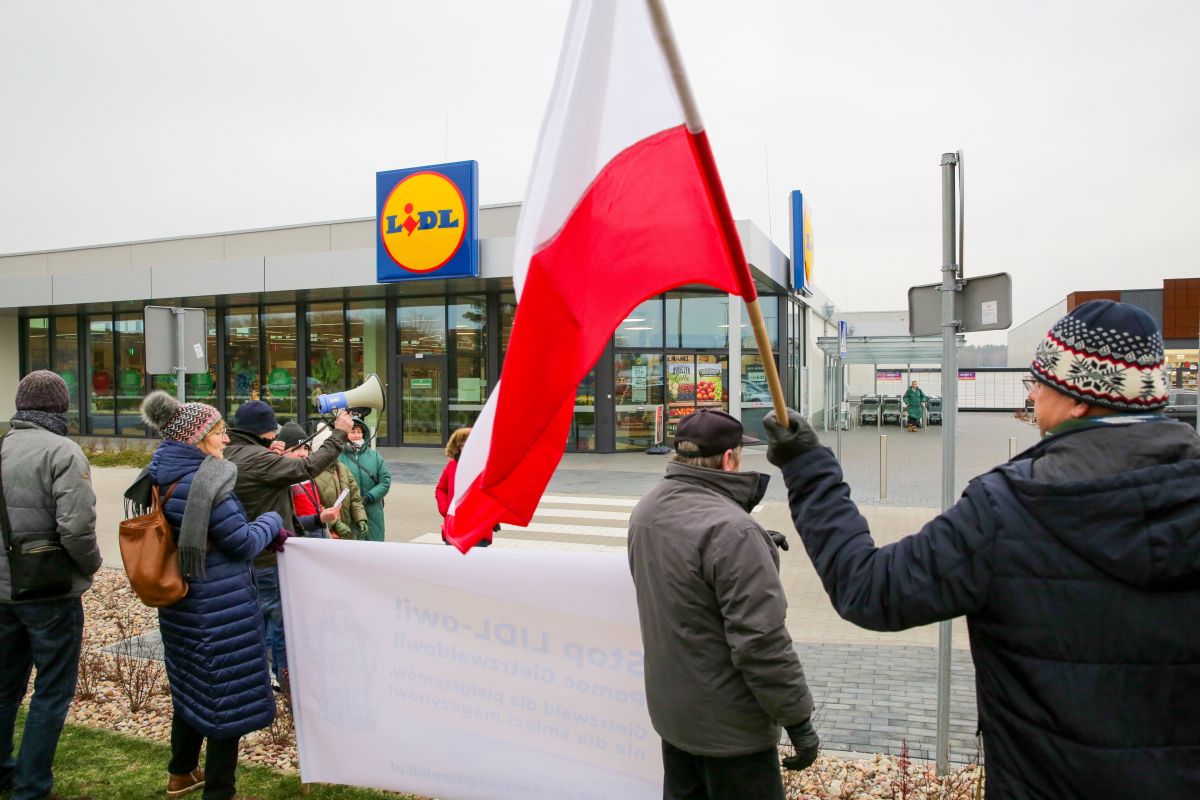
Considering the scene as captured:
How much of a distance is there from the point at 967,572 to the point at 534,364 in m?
1.13

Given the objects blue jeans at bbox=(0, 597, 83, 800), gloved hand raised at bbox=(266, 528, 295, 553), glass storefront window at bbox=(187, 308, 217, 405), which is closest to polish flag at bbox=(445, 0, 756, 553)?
gloved hand raised at bbox=(266, 528, 295, 553)

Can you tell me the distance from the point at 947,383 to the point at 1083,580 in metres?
2.63

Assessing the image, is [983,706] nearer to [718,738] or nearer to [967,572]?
[967,572]

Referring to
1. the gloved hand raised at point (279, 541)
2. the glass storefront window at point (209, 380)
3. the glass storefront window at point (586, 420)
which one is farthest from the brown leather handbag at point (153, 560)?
the glass storefront window at point (209, 380)

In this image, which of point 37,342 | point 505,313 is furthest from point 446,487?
point 37,342

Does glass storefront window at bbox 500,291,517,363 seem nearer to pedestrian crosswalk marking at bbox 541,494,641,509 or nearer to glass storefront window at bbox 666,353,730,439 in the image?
glass storefront window at bbox 666,353,730,439

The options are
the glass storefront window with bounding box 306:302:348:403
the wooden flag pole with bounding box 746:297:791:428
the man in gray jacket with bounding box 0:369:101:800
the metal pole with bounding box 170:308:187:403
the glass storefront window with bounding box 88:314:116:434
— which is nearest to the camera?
the wooden flag pole with bounding box 746:297:791:428

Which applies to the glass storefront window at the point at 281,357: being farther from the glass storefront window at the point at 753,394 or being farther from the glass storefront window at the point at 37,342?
the glass storefront window at the point at 753,394

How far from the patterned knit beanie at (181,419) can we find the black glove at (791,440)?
2675 millimetres

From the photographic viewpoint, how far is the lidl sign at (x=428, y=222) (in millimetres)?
16672

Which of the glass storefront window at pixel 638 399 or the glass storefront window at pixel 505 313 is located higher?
the glass storefront window at pixel 505 313

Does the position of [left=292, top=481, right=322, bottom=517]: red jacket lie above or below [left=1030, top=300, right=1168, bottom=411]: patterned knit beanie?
below

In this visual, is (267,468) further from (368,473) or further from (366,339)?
(366,339)

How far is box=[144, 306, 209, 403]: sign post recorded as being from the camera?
29.5ft
